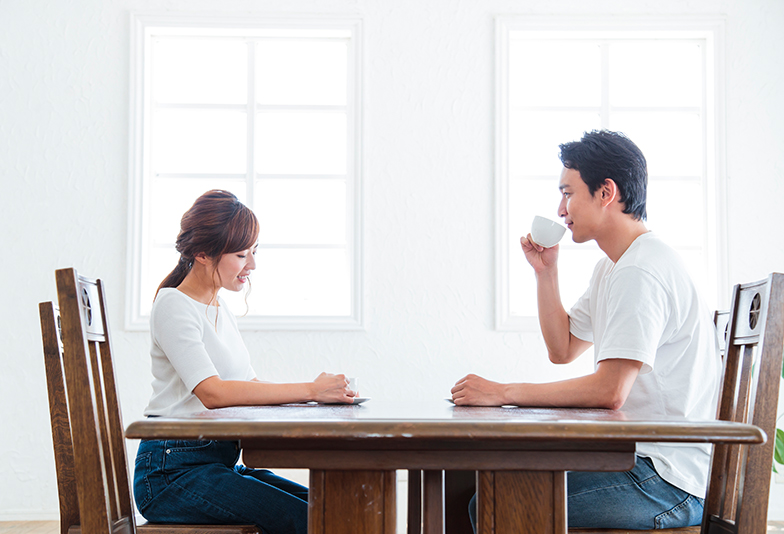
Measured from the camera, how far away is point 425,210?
3047mm

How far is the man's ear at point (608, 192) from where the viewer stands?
1.50m

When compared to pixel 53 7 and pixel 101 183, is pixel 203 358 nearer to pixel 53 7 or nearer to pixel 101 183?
pixel 101 183

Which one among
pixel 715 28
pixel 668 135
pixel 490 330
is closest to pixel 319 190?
pixel 490 330

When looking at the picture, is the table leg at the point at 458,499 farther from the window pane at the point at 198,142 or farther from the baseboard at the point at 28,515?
the baseboard at the point at 28,515

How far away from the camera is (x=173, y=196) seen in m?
3.21

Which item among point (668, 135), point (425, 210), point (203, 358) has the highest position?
point (668, 135)

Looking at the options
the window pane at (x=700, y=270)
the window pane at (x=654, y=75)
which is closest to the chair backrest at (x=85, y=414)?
the window pane at (x=700, y=270)

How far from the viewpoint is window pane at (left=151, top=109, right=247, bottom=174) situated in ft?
10.6

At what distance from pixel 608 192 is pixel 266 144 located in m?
2.13

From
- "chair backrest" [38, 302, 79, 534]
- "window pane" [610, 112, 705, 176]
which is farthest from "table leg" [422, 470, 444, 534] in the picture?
"window pane" [610, 112, 705, 176]

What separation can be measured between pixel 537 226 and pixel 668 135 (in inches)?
76.1

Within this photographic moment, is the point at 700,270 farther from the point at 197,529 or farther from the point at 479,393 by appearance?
the point at 197,529

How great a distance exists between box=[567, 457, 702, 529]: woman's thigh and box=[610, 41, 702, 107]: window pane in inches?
99.2

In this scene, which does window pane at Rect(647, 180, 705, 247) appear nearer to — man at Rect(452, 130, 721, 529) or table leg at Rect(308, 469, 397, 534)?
man at Rect(452, 130, 721, 529)
